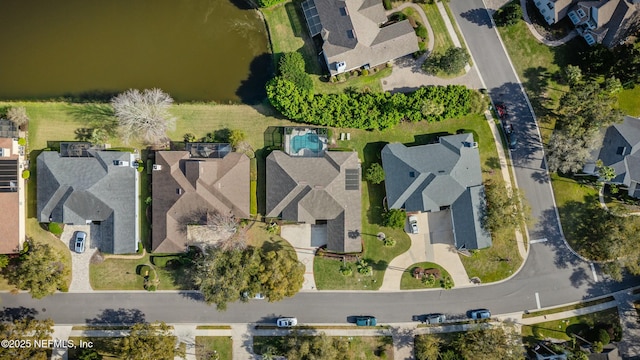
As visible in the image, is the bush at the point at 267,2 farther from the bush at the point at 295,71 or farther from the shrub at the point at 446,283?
the shrub at the point at 446,283

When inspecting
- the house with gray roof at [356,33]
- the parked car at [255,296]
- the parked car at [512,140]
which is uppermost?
the house with gray roof at [356,33]

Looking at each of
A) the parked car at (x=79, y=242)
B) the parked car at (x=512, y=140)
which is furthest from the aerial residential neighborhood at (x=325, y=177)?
the parked car at (x=79, y=242)

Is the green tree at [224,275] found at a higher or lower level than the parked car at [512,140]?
lower

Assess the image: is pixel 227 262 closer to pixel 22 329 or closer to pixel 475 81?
pixel 22 329

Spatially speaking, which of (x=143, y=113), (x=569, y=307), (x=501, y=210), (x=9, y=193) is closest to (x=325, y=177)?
(x=501, y=210)

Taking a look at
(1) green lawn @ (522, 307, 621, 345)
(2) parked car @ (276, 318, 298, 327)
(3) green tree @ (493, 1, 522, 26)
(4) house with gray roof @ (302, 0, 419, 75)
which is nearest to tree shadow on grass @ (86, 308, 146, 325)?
(2) parked car @ (276, 318, 298, 327)

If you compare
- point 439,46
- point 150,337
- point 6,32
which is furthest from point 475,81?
point 6,32
